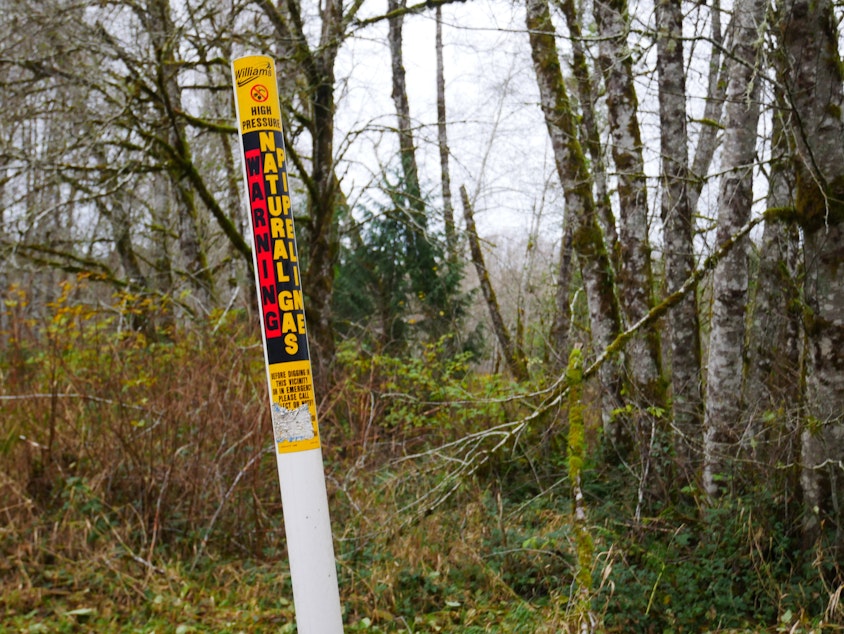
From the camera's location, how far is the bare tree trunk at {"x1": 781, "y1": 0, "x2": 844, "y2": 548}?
464 centimetres

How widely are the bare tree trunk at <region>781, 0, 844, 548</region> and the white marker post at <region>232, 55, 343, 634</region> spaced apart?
3672mm

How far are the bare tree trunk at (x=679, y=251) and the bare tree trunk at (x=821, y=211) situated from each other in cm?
160

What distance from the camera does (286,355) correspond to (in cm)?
209

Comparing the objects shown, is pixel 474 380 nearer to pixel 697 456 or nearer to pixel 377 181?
pixel 377 181

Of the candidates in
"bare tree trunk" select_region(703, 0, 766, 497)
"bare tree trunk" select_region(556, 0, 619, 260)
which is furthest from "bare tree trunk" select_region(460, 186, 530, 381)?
"bare tree trunk" select_region(703, 0, 766, 497)

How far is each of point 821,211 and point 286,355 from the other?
405 cm

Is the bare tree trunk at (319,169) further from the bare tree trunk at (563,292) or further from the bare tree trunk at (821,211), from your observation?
the bare tree trunk at (821,211)

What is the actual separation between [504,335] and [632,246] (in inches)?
151

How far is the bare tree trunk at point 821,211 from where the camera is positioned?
464 centimetres

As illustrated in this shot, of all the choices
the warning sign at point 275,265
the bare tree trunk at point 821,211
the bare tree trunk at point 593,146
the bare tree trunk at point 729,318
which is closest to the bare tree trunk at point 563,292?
the bare tree trunk at point 593,146

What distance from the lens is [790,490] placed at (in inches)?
207

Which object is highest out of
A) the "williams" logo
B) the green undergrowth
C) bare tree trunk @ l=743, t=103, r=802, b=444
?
the "williams" logo

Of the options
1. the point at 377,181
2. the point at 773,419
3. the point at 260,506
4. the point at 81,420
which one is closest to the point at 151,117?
the point at 377,181

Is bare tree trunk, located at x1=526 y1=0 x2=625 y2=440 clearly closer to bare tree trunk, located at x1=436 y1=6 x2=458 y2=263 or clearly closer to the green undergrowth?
the green undergrowth
